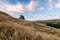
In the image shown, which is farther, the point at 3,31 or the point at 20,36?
the point at 3,31

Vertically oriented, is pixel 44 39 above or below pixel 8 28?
below

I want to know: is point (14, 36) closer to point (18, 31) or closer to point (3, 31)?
point (18, 31)

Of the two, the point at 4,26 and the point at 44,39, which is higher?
the point at 4,26

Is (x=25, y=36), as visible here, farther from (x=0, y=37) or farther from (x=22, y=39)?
(x=0, y=37)

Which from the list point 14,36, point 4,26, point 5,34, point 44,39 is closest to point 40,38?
point 44,39

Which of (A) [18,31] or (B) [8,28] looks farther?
(B) [8,28]

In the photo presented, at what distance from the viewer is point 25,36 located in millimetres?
11148

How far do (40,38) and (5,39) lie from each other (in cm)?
256

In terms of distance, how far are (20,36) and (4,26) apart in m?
2.67

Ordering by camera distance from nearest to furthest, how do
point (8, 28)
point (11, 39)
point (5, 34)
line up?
point (11, 39) < point (5, 34) < point (8, 28)

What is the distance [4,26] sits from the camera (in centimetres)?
1331

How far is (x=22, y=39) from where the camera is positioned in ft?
35.8

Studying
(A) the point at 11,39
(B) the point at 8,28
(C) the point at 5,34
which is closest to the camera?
(A) the point at 11,39

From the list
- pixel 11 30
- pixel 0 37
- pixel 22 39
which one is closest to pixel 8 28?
pixel 11 30
